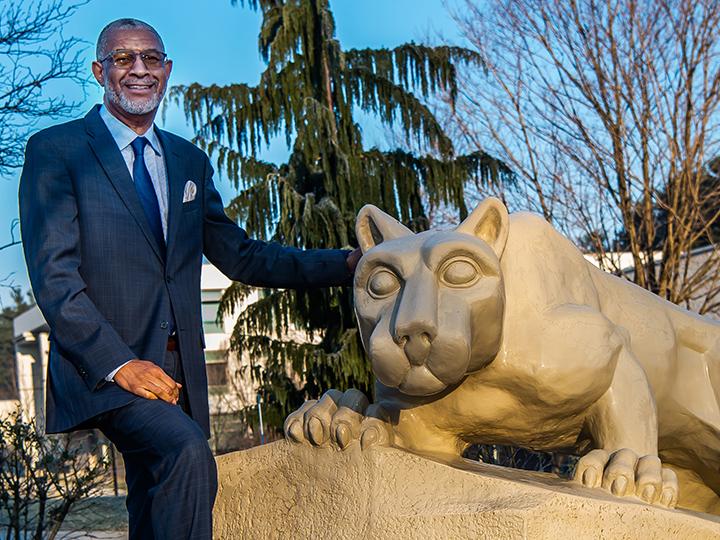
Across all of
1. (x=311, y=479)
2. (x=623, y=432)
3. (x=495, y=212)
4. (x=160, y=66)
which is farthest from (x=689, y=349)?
(x=160, y=66)

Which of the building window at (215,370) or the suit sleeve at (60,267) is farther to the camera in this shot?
the building window at (215,370)

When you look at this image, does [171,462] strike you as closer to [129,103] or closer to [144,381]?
[144,381]

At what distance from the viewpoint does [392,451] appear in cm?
269

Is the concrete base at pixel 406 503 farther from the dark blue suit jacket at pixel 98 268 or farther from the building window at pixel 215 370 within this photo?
the building window at pixel 215 370

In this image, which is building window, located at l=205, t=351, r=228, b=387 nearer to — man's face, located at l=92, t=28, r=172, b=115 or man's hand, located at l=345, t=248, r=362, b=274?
man's hand, located at l=345, t=248, r=362, b=274

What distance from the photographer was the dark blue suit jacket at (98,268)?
2490mm

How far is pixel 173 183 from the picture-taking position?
2.89 m

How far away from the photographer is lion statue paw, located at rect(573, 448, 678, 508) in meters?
2.43

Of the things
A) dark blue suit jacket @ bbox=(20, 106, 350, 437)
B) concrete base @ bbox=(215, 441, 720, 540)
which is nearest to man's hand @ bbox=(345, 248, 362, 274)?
dark blue suit jacket @ bbox=(20, 106, 350, 437)

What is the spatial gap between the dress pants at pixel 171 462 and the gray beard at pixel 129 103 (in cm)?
91

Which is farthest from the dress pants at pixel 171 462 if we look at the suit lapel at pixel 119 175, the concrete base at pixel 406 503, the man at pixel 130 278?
the suit lapel at pixel 119 175

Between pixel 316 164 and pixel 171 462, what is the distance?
26.5 feet

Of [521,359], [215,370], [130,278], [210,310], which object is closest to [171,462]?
[130,278]

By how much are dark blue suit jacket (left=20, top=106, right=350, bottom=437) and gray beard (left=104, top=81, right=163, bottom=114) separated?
0.30 feet
